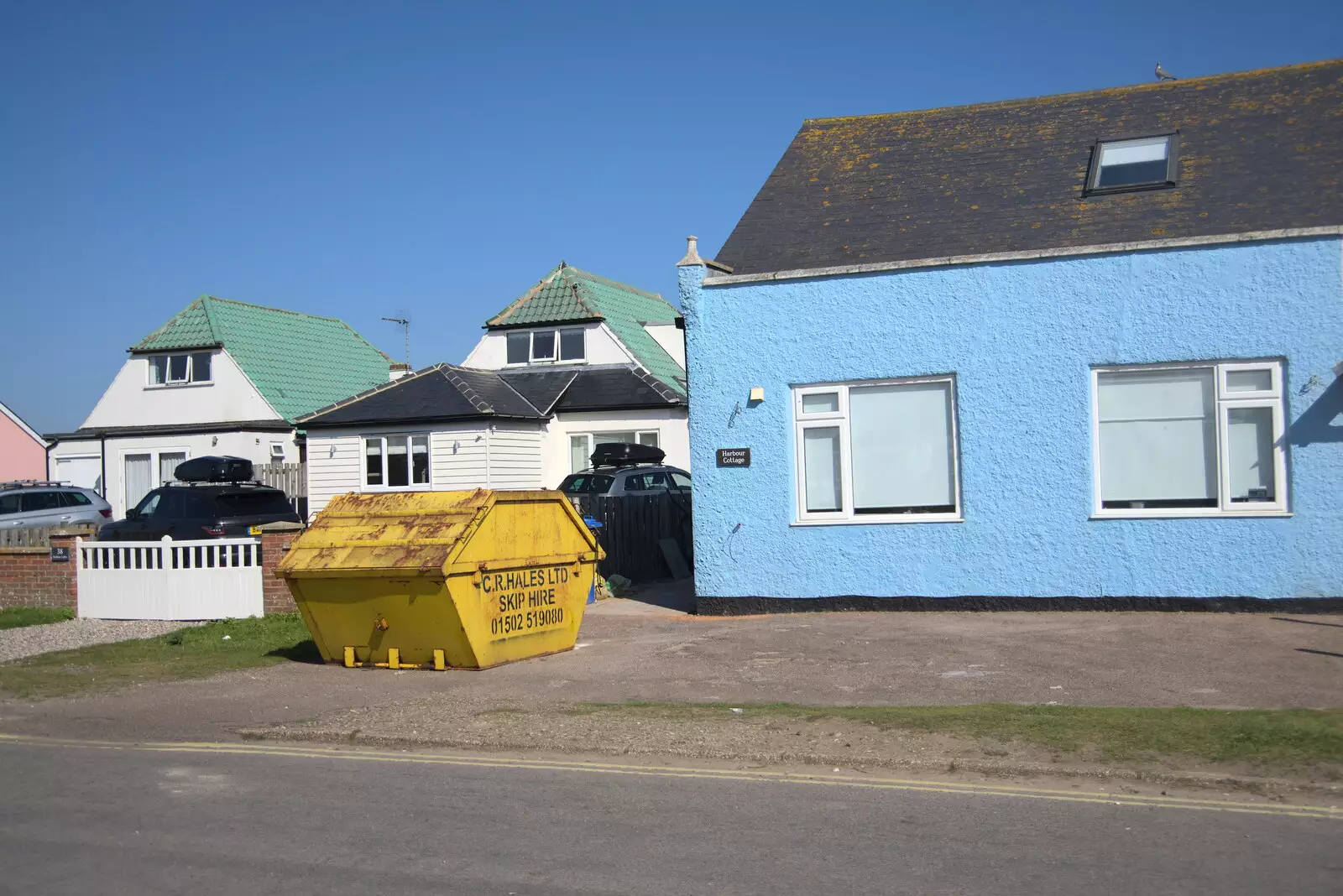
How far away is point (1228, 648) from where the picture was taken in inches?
428

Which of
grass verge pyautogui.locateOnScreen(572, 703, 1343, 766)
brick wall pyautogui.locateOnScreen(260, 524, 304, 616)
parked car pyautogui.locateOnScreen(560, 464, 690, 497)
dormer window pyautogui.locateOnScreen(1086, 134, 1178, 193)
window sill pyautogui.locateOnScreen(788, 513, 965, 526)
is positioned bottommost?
grass verge pyautogui.locateOnScreen(572, 703, 1343, 766)

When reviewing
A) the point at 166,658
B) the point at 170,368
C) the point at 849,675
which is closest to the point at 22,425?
the point at 170,368

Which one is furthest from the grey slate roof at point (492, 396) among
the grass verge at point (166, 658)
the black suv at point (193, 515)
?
the grass verge at point (166, 658)

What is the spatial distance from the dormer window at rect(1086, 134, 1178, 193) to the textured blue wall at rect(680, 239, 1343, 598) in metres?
1.63

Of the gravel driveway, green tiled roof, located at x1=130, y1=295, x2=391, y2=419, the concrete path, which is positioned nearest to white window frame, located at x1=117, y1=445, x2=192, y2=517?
green tiled roof, located at x1=130, y1=295, x2=391, y2=419

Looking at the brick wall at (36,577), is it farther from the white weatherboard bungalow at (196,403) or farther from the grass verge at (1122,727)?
the white weatherboard bungalow at (196,403)

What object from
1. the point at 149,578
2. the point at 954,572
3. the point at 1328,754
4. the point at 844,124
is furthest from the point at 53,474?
the point at 1328,754

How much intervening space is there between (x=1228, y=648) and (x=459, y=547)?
22.6 ft

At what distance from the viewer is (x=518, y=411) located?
27766 mm

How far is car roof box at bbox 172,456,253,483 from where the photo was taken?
24.7 meters

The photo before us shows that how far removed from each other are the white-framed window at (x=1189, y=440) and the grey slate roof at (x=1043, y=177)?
1564 millimetres

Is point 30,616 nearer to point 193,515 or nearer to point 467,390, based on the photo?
point 193,515

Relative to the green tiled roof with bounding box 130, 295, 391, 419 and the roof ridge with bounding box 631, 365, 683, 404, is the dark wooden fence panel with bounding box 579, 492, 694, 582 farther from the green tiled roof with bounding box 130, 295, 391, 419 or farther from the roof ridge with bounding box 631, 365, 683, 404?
the green tiled roof with bounding box 130, 295, 391, 419

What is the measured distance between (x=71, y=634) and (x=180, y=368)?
22.2 metres
